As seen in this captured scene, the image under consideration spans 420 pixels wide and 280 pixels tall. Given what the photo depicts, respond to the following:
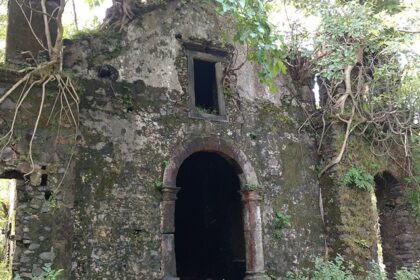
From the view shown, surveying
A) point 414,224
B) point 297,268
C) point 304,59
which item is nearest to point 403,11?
point 304,59

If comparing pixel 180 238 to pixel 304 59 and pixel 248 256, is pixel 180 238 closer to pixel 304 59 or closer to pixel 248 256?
pixel 248 256

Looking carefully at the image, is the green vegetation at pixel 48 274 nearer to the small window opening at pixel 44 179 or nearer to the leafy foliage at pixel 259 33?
the small window opening at pixel 44 179

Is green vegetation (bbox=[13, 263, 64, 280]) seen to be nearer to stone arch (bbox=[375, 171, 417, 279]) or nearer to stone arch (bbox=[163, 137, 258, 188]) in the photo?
stone arch (bbox=[163, 137, 258, 188])

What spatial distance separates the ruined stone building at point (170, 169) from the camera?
6.45 metres

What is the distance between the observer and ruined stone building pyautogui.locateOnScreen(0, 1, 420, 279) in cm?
645

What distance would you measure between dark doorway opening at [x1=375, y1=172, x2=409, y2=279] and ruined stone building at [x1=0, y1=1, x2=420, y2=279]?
3cm

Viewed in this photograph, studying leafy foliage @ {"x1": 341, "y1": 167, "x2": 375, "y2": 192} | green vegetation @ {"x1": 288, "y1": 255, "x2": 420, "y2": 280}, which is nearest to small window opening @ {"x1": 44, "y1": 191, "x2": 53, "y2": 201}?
green vegetation @ {"x1": 288, "y1": 255, "x2": 420, "y2": 280}

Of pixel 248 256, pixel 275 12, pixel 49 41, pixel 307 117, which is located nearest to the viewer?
pixel 49 41

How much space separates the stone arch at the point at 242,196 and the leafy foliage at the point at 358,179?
6.49 feet

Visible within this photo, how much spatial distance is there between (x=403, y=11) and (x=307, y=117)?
3.12m

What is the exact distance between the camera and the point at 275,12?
34.4ft

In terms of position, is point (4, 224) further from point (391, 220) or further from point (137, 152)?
point (391, 220)

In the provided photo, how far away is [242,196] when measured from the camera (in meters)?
8.55

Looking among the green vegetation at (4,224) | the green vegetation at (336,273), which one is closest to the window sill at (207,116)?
the green vegetation at (336,273)
